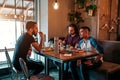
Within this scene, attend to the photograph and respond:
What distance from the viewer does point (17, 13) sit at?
392 centimetres

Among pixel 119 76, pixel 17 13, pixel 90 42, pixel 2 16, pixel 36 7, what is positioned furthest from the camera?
pixel 36 7

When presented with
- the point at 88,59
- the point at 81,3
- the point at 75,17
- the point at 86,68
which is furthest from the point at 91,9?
the point at 86,68

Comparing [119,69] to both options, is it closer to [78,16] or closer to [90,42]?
[90,42]

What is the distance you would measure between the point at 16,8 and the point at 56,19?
1.11 m

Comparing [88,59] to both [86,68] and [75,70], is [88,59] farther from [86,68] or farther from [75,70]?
[75,70]

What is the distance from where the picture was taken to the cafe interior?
3.70 metres

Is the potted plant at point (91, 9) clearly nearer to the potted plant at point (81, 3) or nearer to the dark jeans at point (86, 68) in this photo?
the potted plant at point (81, 3)

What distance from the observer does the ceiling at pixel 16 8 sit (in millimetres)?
3682

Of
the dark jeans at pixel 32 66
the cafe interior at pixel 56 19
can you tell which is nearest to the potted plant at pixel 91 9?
the cafe interior at pixel 56 19

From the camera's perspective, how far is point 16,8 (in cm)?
388

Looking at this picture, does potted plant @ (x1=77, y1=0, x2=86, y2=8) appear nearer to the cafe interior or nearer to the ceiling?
the cafe interior

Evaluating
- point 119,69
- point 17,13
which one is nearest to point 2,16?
point 17,13

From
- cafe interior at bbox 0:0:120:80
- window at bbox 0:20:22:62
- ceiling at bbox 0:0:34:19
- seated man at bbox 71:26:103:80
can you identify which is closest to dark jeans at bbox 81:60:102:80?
seated man at bbox 71:26:103:80

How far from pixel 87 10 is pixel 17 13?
73.1 inches
